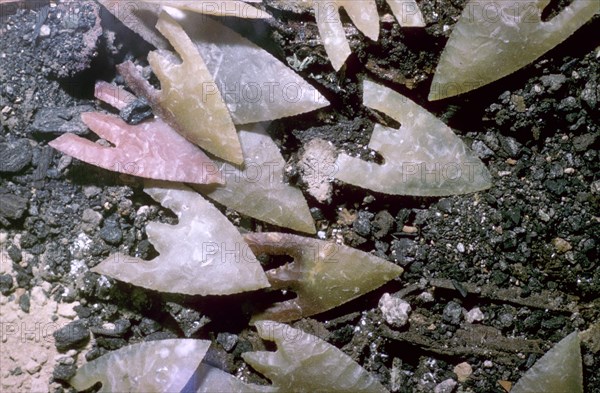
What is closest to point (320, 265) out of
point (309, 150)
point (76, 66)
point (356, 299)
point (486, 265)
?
point (356, 299)

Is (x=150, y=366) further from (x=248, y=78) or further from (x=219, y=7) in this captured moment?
(x=219, y=7)

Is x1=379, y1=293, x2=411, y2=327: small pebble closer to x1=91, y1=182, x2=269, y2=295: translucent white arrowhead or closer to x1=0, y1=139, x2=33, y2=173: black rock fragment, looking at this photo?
x1=91, y1=182, x2=269, y2=295: translucent white arrowhead

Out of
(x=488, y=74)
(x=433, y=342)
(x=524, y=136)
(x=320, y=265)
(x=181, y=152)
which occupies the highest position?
(x=488, y=74)

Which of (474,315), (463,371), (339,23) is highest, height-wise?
(339,23)

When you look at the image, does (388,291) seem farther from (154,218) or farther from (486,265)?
(154,218)

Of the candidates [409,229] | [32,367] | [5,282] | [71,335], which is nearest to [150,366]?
[71,335]

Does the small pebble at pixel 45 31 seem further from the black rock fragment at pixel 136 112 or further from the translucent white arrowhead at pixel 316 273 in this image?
the translucent white arrowhead at pixel 316 273
